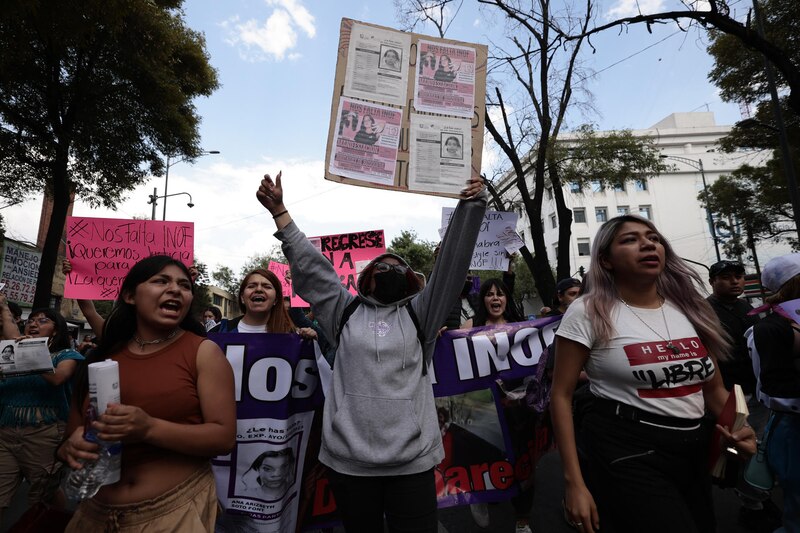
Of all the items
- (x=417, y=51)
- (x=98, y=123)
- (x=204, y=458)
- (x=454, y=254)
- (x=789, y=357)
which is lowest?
(x=204, y=458)

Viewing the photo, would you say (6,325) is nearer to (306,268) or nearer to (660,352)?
(306,268)

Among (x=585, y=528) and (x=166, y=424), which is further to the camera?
(x=585, y=528)

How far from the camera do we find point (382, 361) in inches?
82.1

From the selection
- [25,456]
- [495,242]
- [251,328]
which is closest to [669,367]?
[251,328]

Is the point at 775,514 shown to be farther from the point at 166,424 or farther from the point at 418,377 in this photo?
the point at 166,424

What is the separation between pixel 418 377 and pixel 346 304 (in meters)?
0.51

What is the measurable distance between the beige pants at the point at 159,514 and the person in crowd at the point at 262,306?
80.1 inches

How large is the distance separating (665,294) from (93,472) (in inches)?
94.1

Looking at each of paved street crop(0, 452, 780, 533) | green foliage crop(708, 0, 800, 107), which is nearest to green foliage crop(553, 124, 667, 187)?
green foliage crop(708, 0, 800, 107)

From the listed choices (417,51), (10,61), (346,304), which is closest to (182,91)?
(10,61)

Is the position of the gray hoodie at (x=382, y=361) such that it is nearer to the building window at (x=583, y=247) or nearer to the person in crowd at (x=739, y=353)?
the person in crowd at (x=739, y=353)

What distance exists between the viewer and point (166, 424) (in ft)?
5.34

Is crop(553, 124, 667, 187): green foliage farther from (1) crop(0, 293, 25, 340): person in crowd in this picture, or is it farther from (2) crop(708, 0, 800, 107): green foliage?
(1) crop(0, 293, 25, 340): person in crowd

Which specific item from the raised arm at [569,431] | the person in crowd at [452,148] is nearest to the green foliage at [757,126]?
the person in crowd at [452,148]
